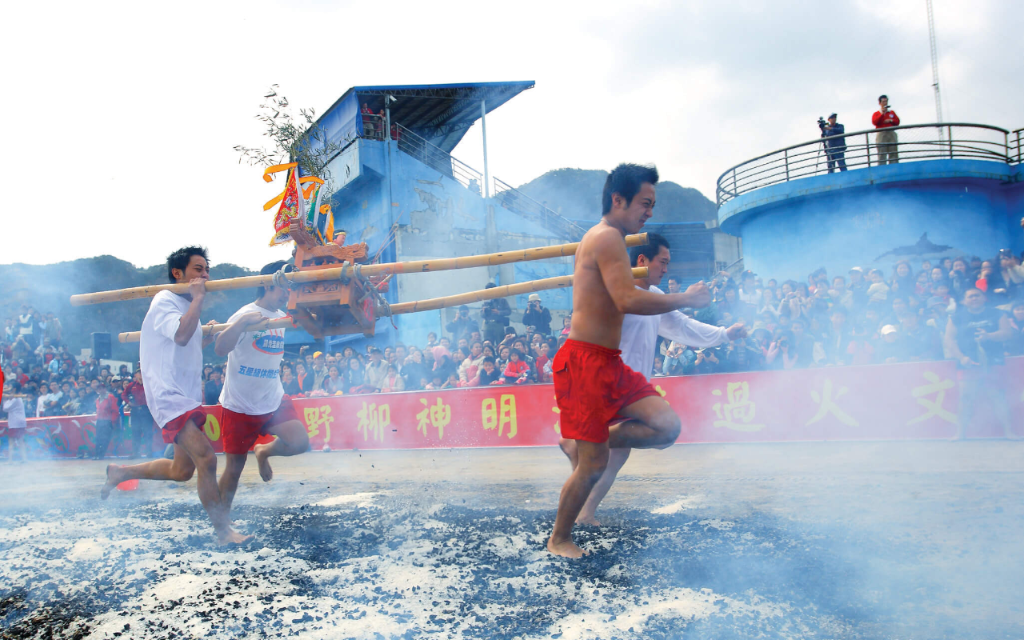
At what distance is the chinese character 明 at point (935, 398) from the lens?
661 cm

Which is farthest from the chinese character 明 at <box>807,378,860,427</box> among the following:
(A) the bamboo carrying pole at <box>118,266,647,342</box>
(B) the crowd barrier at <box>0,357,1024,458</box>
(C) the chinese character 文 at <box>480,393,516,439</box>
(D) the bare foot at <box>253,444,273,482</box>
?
(D) the bare foot at <box>253,444,273,482</box>

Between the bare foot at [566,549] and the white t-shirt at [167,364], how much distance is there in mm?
2292

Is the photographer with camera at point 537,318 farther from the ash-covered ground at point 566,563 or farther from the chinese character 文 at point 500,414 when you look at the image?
the ash-covered ground at point 566,563

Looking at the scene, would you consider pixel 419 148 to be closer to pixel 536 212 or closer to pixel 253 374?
pixel 536 212

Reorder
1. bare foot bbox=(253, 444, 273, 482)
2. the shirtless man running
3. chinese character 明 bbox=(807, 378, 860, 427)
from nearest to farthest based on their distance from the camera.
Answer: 1. the shirtless man running
2. bare foot bbox=(253, 444, 273, 482)
3. chinese character 明 bbox=(807, 378, 860, 427)

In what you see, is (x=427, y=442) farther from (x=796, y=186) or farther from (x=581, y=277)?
(x=796, y=186)

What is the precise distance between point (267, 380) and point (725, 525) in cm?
295

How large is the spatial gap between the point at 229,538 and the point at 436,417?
5.83 meters

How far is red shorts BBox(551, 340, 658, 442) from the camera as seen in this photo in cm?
292

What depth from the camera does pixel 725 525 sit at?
3.45 metres

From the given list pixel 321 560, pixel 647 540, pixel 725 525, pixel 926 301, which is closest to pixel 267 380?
pixel 321 560

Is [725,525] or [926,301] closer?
[725,525]

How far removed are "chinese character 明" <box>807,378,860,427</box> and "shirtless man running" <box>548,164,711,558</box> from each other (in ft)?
16.0

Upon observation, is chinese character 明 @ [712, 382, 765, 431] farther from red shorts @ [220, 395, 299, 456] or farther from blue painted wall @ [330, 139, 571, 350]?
blue painted wall @ [330, 139, 571, 350]
